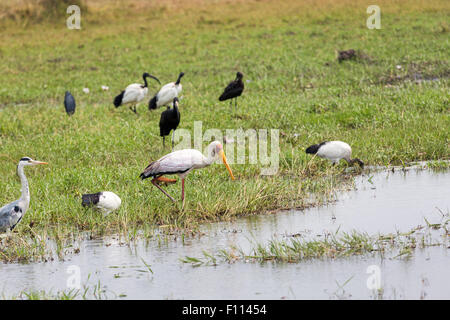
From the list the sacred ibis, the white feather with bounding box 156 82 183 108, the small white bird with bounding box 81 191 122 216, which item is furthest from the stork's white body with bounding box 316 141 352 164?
the white feather with bounding box 156 82 183 108

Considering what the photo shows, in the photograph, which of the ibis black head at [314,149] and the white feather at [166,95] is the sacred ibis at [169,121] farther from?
the ibis black head at [314,149]

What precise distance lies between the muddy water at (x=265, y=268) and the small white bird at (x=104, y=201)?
579 mm

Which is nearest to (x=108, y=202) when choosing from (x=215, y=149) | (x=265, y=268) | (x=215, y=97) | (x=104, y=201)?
(x=104, y=201)

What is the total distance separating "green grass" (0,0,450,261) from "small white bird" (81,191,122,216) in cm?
10

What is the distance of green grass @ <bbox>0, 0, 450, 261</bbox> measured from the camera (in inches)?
357

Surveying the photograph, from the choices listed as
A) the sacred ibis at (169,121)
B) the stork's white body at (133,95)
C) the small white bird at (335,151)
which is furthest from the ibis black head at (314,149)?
the stork's white body at (133,95)

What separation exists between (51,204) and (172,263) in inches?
95.1

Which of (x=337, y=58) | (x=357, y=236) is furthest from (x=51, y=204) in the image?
(x=337, y=58)

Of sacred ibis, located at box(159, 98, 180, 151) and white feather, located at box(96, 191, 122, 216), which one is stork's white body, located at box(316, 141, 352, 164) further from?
white feather, located at box(96, 191, 122, 216)

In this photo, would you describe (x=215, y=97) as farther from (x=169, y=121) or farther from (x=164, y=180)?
(x=164, y=180)

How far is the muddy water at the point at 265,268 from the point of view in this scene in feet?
19.9

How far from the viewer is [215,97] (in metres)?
16.9

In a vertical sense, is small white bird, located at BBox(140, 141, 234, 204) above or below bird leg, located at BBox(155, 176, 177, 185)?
above

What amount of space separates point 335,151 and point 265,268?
4.05 metres
